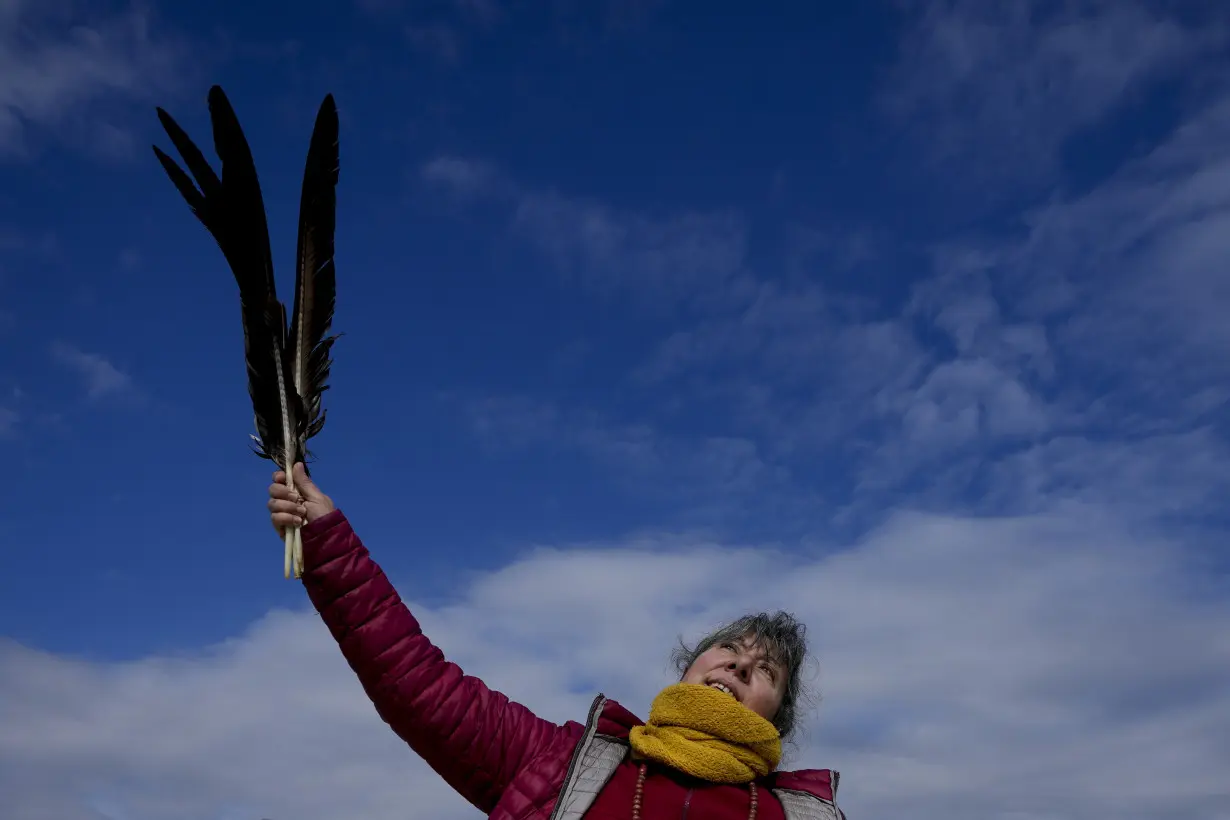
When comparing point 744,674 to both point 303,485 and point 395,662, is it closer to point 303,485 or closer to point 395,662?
point 395,662

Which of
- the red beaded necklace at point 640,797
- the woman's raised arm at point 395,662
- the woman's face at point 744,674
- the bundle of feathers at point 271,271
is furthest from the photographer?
the woman's face at point 744,674

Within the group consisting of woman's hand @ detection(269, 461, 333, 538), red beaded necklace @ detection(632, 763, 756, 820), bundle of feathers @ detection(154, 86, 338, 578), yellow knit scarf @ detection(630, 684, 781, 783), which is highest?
bundle of feathers @ detection(154, 86, 338, 578)

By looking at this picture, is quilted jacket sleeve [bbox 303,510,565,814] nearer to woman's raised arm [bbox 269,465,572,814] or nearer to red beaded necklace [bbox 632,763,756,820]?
woman's raised arm [bbox 269,465,572,814]

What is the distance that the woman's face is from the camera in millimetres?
4289

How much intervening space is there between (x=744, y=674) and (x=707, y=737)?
52cm

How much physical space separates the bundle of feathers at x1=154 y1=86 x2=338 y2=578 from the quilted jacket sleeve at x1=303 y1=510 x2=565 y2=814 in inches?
5.3

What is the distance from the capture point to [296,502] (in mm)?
3482

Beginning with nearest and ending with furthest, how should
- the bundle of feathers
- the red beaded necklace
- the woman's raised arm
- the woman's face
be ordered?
the bundle of feathers → the woman's raised arm → the red beaded necklace → the woman's face

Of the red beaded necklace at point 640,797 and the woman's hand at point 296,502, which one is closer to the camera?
the woman's hand at point 296,502

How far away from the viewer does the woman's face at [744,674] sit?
14.1 feet

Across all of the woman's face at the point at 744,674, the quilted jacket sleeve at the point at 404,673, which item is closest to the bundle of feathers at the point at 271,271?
the quilted jacket sleeve at the point at 404,673

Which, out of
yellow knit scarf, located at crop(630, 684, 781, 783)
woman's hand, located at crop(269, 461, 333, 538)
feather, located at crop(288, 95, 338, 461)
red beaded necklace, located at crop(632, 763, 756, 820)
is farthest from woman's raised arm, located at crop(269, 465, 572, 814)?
yellow knit scarf, located at crop(630, 684, 781, 783)

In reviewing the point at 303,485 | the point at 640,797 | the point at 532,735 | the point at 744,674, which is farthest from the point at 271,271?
the point at 744,674

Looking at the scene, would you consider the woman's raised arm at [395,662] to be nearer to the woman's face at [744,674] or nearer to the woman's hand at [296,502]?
the woman's hand at [296,502]
